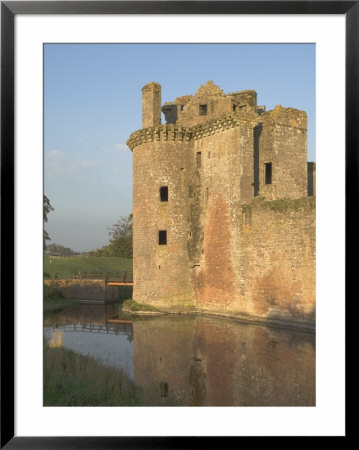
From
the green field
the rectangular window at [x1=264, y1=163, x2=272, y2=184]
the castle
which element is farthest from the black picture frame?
the green field

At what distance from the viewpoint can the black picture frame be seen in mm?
5180

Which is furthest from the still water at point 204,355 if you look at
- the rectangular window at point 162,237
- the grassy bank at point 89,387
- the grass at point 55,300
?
the grass at point 55,300

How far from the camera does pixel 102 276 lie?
1139 inches

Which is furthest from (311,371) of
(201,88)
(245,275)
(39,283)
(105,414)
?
(201,88)

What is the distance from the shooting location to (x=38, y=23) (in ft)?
18.2

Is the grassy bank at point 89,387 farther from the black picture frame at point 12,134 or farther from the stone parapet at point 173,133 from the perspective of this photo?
the stone parapet at point 173,133

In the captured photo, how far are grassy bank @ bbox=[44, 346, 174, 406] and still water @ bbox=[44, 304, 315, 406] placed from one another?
24.5 inches

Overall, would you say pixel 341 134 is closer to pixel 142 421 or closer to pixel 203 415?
pixel 203 415

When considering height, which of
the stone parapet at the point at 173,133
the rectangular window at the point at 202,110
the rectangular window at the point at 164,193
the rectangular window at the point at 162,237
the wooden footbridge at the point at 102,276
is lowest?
the wooden footbridge at the point at 102,276

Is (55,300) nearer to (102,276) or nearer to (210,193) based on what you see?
(102,276)

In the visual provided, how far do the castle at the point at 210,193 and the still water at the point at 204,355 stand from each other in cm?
177

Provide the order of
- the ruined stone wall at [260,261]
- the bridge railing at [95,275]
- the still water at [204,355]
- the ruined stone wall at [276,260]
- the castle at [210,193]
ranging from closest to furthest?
1. the still water at [204,355]
2. the ruined stone wall at [276,260]
3. the ruined stone wall at [260,261]
4. the castle at [210,193]
5. the bridge railing at [95,275]

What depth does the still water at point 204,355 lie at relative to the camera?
9297 mm

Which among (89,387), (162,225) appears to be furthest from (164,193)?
(89,387)
